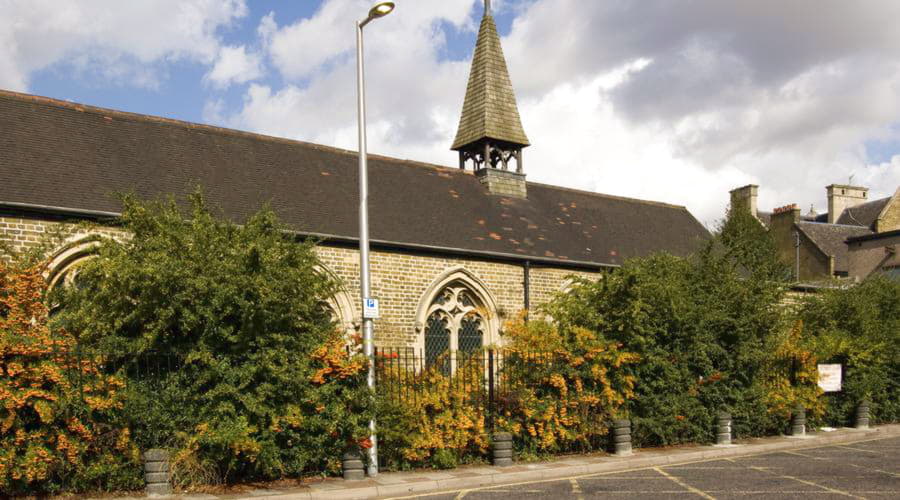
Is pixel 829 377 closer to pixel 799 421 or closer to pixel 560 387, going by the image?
pixel 799 421

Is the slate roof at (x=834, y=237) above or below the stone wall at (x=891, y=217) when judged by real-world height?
below

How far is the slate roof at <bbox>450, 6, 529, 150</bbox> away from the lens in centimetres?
2738

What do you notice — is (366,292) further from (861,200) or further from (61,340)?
(861,200)

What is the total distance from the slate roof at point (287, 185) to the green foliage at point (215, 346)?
12.6ft

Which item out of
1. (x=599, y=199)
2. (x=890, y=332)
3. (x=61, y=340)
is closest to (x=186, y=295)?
(x=61, y=340)

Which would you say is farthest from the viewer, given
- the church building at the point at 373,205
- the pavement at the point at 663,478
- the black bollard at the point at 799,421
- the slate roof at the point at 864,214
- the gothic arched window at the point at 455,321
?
the slate roof at the point at 864,214

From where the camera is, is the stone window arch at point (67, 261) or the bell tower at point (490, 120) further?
the bell tower at point (490, 120)

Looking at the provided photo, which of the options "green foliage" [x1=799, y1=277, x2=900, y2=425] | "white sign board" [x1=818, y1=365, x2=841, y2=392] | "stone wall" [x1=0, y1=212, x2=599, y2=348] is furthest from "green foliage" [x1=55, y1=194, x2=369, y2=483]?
"green foliage" [x1=799, y1=277, x2=900, y2=425]

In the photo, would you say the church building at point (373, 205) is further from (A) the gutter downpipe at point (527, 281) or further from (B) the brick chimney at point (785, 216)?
(B) the brick chimney at point (785, 216)

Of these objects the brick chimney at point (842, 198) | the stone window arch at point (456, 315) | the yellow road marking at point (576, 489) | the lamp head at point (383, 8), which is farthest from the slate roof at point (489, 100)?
the brick chimney at point (842, 198)

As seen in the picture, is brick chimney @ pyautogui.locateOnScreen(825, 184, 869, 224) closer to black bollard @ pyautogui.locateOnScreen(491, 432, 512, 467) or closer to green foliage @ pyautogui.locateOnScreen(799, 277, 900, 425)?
green foliage @ pyautogui.locateOnScreen(799, 277, 900, 425)

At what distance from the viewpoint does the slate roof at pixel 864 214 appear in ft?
159

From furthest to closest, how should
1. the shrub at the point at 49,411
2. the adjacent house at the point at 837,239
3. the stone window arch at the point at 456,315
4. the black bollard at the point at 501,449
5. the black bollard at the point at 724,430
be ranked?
the adjacent house at the point at 837,239 < the stone window arch at the point at 456,315 < the black bollard at the point at 724,430 < the black bollard at the point at 501,449 < the shrub at the point at 49,411

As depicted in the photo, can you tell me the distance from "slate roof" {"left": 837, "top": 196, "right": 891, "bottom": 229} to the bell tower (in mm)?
29460
